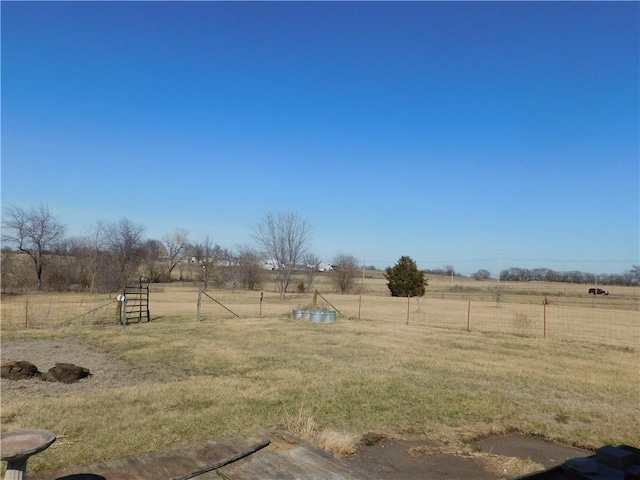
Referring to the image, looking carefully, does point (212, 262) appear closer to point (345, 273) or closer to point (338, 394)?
point (345, 273)

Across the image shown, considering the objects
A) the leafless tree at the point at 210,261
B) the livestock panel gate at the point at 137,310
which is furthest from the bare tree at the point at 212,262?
the livestock panel gate at the point at 137,310

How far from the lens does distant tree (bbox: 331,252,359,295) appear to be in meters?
55.3

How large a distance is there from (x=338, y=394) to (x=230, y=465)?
Result: 158 inches

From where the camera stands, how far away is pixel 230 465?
4.35 metres

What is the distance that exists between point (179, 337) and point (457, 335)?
9.94 metres

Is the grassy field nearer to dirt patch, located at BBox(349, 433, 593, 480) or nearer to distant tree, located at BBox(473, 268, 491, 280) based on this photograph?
dirt patch, located at BBox(349, 433, 593, 480)

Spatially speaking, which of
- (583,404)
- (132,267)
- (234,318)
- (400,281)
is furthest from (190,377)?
(132,267)

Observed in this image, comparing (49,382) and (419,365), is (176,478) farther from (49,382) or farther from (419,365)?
Answer: (419,365)

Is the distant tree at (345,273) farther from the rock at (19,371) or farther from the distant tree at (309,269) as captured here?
the rock at (19,371)

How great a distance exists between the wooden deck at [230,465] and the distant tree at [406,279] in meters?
46.5

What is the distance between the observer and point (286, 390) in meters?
8.30

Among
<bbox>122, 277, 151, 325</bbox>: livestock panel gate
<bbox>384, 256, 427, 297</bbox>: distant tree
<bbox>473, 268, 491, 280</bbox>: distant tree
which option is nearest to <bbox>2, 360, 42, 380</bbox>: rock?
<bbox>122, 277, 151, 325</bbox>: livestock panel gate

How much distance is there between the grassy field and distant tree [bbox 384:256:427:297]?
34.6m

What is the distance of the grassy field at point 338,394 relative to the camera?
6.07 meters
